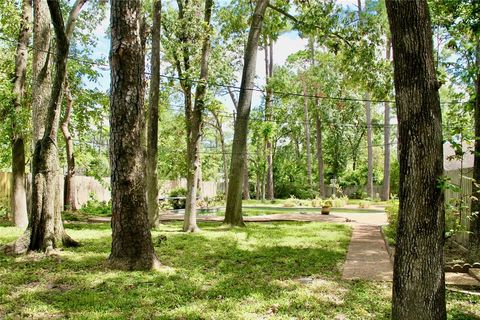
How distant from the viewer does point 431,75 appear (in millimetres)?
3449

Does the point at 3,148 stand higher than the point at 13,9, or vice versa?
the point at 13,9

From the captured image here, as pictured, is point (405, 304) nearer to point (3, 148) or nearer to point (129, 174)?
point (129, 174)

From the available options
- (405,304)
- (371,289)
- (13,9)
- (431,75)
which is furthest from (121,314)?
(13,9)

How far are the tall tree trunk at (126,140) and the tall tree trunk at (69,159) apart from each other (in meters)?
10.4

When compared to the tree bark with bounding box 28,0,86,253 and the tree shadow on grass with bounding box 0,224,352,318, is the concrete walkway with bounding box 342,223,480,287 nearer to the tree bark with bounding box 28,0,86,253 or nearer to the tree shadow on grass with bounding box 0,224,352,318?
the tree shadow on grass with bounding box 0,224,352,318

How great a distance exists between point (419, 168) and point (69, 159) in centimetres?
1584

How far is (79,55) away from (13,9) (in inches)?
193

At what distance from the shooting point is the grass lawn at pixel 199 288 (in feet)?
14.4

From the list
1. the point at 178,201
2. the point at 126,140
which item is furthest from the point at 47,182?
the point at 178,201

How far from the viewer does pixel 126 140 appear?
6117 mm

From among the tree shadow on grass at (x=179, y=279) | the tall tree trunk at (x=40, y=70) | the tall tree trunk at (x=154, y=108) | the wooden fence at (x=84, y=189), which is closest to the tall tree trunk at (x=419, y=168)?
the tree shadow on grass at (x=179, y=279)

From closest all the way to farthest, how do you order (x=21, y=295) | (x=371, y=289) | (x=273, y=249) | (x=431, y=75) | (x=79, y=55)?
(x=431, y=75)
(x=21, y=295)
(x=371, y=289)
(x=273, y=249)
(x=79, y=55)

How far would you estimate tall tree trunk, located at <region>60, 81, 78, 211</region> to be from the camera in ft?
52.8

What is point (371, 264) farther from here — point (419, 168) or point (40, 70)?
point (40, 70)
